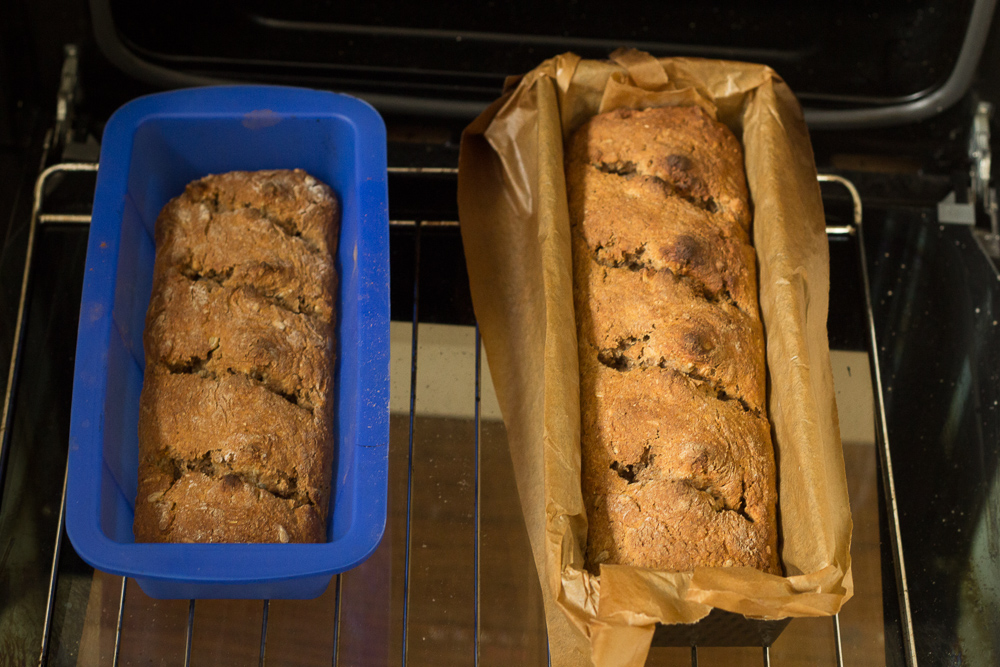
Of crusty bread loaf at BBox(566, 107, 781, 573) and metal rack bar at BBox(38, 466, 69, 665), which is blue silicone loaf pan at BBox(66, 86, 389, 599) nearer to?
metal rack bar at BBox(38, 466, 69, 665)

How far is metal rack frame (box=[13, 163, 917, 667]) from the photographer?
5.73 feet

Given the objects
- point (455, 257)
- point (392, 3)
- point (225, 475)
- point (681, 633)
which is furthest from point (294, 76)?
point (681, 633)

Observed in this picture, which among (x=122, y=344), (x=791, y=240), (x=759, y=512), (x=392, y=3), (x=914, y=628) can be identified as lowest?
(x=914, y=628)

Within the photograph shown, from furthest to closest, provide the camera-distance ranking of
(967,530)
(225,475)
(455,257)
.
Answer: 1. (455,257)
2. (967,530)
3. (225,475)

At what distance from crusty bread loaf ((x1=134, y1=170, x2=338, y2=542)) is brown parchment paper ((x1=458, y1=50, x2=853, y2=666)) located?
363 mm

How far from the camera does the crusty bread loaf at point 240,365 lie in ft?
5.38

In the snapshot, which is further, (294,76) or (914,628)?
(294,76)

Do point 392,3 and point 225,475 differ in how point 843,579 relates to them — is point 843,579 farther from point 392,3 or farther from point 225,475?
A: point 392,3

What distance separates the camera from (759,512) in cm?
167

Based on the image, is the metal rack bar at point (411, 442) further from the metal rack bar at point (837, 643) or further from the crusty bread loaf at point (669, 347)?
the metal rack bar at point (837, 643)

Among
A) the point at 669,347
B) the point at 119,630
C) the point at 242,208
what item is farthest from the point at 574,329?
the point at 119,630

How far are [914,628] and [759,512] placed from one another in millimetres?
457

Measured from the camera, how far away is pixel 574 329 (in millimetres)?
1757

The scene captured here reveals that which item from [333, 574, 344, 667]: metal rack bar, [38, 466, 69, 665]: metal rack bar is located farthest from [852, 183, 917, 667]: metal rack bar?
[38, 466, 69, 665]: metal rack bar
